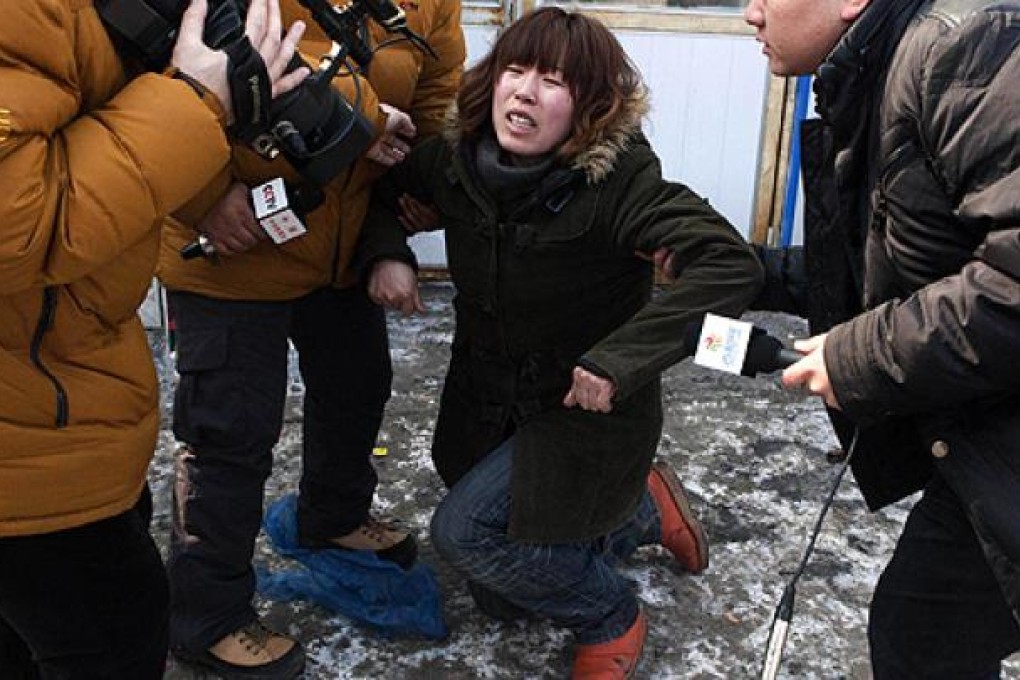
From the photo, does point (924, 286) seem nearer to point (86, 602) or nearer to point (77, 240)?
point (77, 240)

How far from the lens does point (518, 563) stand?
2.44m

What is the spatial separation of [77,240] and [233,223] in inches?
28.7

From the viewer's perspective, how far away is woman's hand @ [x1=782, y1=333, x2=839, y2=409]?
1729mm

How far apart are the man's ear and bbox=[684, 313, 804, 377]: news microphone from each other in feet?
1.85

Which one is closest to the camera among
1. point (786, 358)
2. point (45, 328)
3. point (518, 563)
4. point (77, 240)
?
point (77, 240)

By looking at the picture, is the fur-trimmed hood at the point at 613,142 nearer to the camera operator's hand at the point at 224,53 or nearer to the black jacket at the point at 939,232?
the black jacket at the point at 939,232

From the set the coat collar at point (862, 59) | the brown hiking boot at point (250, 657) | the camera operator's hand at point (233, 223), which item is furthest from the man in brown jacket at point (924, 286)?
the brown hiking boot at point (250, 657)

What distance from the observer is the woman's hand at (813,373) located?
173 cm

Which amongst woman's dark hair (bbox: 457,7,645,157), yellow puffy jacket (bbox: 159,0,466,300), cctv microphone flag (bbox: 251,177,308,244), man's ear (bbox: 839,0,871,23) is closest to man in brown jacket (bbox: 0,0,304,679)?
cctv microphone flag (bbox: 251,177,308,244)

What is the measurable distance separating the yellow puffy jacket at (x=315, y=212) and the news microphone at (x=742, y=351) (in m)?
0.92

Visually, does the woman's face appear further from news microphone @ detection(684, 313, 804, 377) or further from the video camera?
news microphone @ detection(684, 313, 804, 377)

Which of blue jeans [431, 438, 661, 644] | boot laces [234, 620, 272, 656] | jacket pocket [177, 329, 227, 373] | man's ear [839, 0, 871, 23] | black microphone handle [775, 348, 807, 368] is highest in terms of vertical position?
man's ear [839, 0, 871, 23]

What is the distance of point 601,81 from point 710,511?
1.60 meters

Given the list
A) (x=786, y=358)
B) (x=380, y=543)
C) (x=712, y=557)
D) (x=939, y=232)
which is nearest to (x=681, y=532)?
(x=712, y=557)
